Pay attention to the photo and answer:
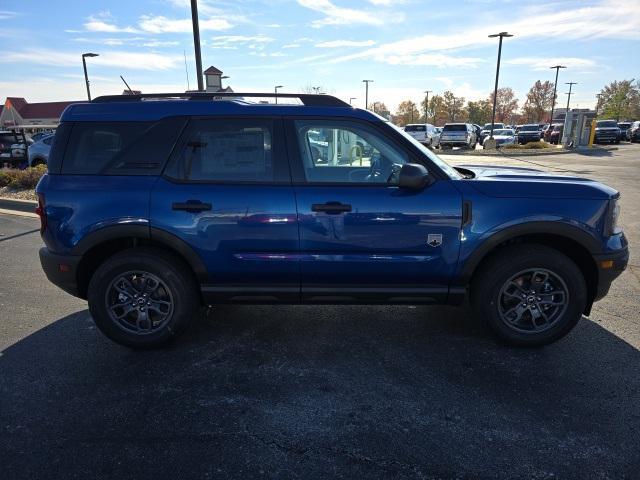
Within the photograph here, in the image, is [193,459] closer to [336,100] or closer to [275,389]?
[275,389]

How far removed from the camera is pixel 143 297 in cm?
365

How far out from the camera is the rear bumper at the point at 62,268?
3562 mm

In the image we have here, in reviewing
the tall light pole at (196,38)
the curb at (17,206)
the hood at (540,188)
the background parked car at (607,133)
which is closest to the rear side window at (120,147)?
the hood at (540,188)

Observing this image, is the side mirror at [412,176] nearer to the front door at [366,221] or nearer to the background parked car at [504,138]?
the front door at [366,221]

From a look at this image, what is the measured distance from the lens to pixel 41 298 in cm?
483

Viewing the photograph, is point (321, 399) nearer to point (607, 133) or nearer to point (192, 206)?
point (192, 206)

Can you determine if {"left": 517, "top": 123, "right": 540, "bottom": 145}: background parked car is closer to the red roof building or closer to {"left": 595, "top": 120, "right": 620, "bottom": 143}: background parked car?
{"left": 595, "top": 120, "right": 620, "bottom": 143}: background parked car

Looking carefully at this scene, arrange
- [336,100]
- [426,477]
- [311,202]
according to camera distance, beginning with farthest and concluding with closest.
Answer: [336,100]
[311,202]
[426,477]

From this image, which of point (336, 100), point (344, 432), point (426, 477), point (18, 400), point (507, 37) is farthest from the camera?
point (507, 37)

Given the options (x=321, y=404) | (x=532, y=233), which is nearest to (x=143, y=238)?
(x=321, y=404)

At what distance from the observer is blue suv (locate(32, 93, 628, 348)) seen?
3.38 metres

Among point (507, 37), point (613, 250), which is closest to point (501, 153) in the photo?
point (507, 37)

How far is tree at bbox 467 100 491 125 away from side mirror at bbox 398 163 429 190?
8981cm

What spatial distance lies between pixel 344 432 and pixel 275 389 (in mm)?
637
